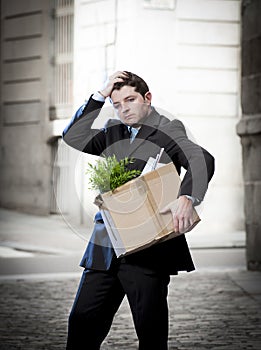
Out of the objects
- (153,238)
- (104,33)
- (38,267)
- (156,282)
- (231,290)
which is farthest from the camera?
(104,33)

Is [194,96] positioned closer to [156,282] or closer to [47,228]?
[47,228]

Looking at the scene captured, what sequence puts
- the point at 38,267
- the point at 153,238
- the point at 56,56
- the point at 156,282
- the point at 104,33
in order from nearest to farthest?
1. the point at 153,238
2. the point at 156,282
3. the point at 38,267
4. the point at 104,33
5. the point at 56,56

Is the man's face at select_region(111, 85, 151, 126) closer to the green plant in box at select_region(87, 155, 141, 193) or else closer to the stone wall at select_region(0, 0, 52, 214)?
the green plant in box at select_region(87, 155, 141, 193)

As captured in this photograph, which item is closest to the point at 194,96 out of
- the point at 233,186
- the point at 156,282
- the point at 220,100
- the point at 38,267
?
the point at 220,100

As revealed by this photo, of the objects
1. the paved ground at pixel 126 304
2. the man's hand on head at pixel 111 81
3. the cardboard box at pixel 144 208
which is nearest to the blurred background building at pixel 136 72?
the paved ground at pixel 126 304

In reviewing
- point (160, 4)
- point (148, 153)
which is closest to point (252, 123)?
point (148, 153)

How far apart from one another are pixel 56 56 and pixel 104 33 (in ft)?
10.1

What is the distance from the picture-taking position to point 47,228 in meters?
15.3

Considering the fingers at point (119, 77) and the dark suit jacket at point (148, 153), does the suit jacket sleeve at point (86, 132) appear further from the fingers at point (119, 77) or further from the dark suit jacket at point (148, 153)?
the fingers at point (119, 77)

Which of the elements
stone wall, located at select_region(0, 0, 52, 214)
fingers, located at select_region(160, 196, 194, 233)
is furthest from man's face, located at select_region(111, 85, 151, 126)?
stone wall, located at select_region(0, 0, 52, 214)

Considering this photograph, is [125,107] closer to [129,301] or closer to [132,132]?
[132,132]

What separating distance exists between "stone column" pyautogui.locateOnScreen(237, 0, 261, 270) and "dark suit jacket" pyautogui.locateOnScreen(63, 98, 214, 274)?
17.9 ft

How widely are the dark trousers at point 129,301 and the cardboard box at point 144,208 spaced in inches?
8.2

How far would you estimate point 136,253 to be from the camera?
3768 millimetres
